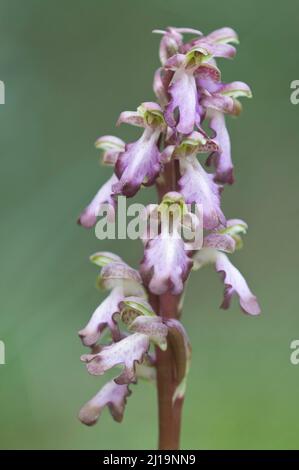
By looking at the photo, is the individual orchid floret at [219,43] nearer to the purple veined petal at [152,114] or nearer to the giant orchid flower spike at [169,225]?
the giant orchid flower spike at [169,225]

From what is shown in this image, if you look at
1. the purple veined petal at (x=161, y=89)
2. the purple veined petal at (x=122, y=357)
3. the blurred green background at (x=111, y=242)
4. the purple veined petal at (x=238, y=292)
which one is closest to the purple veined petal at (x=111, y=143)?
the purple veined petal at (x=161, y=89)

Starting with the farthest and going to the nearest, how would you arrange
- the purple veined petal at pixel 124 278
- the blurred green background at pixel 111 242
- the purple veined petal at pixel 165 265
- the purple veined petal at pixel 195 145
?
1. the blurred green background at pixel 111 242
2. the purple veined petal at pixel 124 278
3. the purple veined petal at pixel 195 145
4. the purple veined petal at pixel 165 265

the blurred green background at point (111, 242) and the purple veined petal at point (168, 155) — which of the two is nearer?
the purple veined petal at point (168, 155)

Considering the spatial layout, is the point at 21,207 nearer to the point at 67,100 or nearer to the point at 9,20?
the point at 67,100

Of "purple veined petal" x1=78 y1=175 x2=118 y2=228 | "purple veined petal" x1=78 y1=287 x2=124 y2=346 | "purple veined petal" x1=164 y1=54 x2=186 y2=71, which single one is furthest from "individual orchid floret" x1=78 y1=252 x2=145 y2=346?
"purple veined petal" x1=164 y1=54 x2=186 y2=71

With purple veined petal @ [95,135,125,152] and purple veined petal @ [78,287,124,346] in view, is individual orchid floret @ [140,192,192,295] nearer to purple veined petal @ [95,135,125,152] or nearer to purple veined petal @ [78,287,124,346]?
purple veined petal @ [78,287,124,346]

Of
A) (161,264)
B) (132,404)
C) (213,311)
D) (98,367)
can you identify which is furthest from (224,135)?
(213,311)
